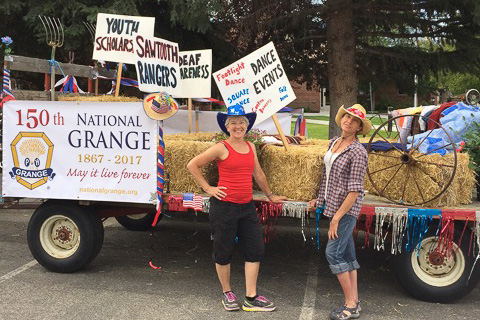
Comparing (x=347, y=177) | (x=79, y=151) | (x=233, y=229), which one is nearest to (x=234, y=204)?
(x=233, y=229)

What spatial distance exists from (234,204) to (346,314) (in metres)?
1.24

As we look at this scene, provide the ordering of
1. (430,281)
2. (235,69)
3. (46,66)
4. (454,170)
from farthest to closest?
(46,66) → (235,69) → (430,281) → (454,170)

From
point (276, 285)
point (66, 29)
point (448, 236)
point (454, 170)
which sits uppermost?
point (66, 29)

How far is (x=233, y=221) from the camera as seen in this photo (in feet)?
14.1

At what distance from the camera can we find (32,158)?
5125 mm

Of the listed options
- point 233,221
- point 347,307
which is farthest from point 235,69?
point 347,307

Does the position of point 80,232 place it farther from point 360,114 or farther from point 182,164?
point 360,114

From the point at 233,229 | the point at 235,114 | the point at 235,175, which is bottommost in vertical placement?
the point at 233,229

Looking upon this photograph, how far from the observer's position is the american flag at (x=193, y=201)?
479cm

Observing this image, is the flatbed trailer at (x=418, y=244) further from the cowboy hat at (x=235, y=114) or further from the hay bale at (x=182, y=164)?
the cowboy hat at (x=235, y=114)

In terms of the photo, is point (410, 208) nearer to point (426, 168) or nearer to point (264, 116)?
point (426, 168)

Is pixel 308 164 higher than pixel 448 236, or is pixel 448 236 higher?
pixel 308 164

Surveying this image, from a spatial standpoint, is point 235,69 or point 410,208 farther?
point 235,69

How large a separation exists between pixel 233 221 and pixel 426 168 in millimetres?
1654
